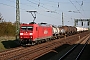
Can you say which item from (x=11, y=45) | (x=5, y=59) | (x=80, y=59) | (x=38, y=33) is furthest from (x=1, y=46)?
(x=80, y=59)

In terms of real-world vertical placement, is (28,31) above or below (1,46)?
above

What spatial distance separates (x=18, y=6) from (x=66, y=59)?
42.8 feet

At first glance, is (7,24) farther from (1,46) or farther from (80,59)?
(80,59)

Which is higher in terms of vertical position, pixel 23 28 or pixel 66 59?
pixel 23 28

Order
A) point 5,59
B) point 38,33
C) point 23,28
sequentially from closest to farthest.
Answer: point 5,59 → point 23,28 → point 38,33

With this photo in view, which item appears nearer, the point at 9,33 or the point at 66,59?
the point at 66,59

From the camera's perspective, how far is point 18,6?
2684 cm

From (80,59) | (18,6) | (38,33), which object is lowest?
(80,59)

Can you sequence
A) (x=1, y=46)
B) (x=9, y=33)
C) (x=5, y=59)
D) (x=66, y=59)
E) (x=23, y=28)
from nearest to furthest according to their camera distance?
(x=5, y=59)
(x=66, y=59)
(x=1, y=46)
(x=23, y=28)
(x=9, y=33)

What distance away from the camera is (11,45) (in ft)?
86.4

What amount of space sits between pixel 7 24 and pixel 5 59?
86.3ft

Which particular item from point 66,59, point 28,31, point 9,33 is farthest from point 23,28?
point 9,33

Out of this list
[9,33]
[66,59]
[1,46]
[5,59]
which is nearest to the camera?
[5,59]

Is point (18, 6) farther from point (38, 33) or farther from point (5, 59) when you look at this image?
point (5, 59)
